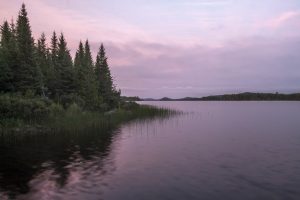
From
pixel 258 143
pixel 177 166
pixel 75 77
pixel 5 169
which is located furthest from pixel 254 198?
pixel 75 77

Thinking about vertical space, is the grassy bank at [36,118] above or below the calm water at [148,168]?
above

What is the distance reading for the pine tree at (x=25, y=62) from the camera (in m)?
52.4

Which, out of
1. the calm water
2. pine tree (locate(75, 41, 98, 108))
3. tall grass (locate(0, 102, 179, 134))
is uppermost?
pine tree (locate(75, 41, 98, 108))

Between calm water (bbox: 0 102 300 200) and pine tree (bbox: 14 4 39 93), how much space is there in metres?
19.5

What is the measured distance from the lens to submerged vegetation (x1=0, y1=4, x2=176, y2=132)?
134ft

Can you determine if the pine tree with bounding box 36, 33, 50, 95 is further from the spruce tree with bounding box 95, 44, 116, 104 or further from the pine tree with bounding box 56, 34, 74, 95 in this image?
the spruce tree with bounding box 95, 44, 116, 104

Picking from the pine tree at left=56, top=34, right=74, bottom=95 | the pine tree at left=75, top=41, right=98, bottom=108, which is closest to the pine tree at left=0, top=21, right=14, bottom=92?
the pine tree at left=56, top=34, right=74, bottom=95

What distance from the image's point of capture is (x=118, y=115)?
213 ft

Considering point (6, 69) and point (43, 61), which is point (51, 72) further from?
point (6, 69)

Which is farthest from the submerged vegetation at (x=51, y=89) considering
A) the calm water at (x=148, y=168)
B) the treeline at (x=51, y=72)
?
the calm water at (x=148, y=168)

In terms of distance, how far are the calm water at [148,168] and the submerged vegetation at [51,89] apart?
6.33 m

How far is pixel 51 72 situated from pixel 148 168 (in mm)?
48646

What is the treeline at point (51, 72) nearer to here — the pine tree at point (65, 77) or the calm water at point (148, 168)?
the pine tree at point (65, 77)

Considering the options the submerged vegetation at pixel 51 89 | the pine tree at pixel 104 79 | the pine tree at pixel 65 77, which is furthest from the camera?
the pine tree at pixel 104 79
